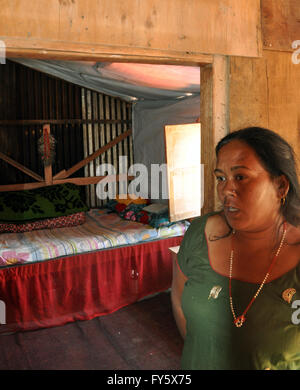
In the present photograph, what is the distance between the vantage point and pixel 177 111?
5.14 meters

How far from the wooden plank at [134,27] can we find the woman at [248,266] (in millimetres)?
685

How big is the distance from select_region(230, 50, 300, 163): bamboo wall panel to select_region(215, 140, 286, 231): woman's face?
68 cm

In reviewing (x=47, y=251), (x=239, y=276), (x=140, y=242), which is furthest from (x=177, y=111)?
(x=239, y=276)

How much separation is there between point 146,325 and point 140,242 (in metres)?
1.02

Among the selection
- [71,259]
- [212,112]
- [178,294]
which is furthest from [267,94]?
[71,259]

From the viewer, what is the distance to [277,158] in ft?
4.34

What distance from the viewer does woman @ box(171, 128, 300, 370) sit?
3.99 feet

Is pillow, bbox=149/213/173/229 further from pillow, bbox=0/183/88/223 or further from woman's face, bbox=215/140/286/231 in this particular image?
woman's face, bbox=215/140/286/231

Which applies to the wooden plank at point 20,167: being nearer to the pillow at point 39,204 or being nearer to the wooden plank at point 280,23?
the pillow at point 39,204

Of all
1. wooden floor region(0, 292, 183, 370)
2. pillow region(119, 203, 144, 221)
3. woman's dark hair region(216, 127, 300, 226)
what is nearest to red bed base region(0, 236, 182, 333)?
wooden floor region(0, 292, 183, 370)

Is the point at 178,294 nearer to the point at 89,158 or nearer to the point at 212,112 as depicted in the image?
the point at 212,112

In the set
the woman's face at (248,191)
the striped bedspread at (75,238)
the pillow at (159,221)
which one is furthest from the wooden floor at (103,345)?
the woman's face at (248,191)

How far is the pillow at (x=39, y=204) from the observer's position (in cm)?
479

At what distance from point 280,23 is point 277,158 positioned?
1.14 metres
